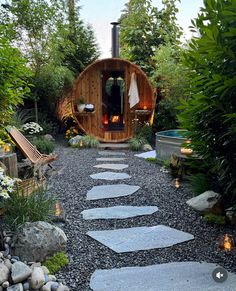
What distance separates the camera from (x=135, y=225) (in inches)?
119

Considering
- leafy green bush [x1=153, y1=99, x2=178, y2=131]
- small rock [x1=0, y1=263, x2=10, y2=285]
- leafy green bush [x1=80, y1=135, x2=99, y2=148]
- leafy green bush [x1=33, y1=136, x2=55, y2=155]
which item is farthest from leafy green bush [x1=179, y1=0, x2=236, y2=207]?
leafy green bush [x1=153, y1=99, x2=178, y2=131]

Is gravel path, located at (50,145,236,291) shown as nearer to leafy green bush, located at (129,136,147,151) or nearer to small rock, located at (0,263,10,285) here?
small rock, located at (0,263,10,285)

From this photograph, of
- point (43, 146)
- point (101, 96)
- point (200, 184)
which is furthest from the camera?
point (101, 96)

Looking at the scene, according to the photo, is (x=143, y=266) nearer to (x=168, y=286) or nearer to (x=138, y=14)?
(x=168, y=286)

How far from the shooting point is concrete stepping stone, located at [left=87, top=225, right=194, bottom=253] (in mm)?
2535

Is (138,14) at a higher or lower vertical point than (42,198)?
higher

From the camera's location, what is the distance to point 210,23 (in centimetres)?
239

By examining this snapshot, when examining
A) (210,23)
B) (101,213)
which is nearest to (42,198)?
(101,213)

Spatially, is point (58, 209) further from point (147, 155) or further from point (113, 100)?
point (113, 100)

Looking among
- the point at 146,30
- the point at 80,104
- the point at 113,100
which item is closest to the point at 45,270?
the point at 80,104

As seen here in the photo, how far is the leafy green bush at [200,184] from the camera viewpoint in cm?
352

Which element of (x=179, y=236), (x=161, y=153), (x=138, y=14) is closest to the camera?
(x=179, y=236)

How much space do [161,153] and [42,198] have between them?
349 cm

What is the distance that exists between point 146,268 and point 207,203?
3.94 ft
